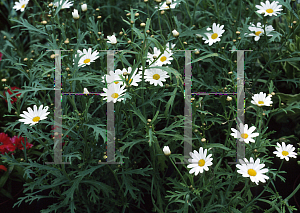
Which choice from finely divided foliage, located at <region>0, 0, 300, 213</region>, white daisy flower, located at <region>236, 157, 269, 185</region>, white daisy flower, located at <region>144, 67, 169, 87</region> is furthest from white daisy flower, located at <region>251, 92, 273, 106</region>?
white daisy flower, located at <region>144, 67, 169, 87</region>

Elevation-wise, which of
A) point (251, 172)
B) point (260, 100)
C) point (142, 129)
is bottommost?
point (251, 172)

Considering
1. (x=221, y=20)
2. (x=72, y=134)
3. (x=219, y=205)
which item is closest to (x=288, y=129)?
(x=221, y=20)

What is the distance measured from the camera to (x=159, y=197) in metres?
1.25

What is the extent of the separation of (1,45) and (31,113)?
4.94 feet

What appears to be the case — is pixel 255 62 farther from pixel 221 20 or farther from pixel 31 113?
pixel 31 113

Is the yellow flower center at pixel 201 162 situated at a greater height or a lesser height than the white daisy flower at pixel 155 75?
lesser

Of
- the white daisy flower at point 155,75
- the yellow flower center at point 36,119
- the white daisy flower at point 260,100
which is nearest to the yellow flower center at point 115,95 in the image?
the white daisy flower at point 155,75

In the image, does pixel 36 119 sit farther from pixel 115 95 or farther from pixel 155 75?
pixel 155 75

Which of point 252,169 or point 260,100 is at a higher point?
point 260,100

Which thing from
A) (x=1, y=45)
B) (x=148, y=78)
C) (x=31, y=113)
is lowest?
(x=31, y=113)

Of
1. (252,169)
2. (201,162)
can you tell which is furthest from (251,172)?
(201,162)

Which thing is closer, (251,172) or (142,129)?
(251,172)

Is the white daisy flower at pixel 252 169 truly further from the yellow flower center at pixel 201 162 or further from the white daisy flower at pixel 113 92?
the white daisy flower at pixel 113 92

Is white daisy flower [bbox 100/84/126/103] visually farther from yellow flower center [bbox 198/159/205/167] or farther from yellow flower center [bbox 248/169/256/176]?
Result: yellow flower center [bbox 248/169/256/176]
